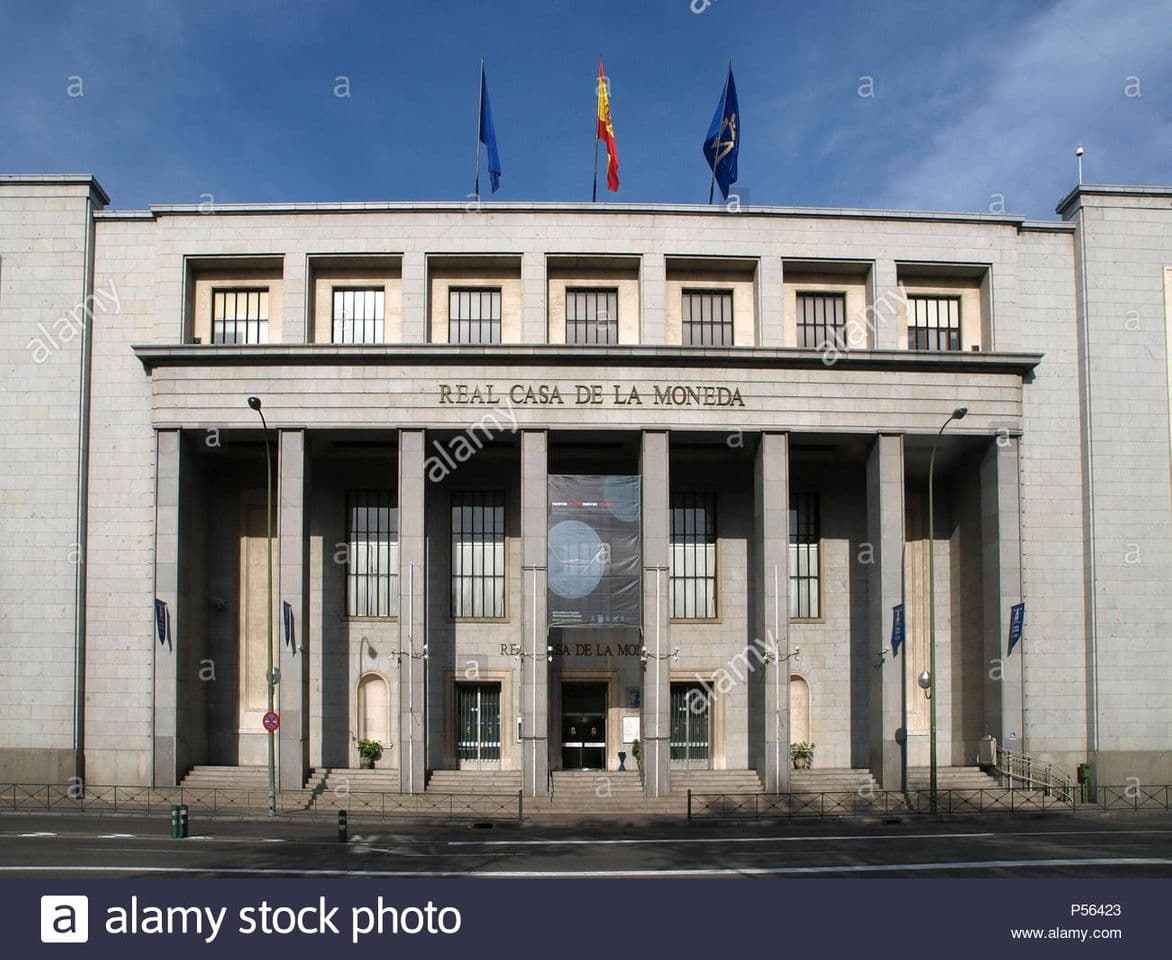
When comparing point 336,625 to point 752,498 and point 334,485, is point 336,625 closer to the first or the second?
point 334,485

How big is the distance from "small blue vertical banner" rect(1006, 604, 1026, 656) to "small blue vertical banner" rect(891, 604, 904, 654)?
399cm

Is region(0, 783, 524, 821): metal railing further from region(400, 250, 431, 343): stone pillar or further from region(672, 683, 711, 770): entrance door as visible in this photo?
region(400, 250, 431, 343): stone pillar

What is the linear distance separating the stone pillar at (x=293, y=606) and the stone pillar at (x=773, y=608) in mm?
16159

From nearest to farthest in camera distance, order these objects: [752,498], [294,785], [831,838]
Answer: [831,838]
[294,785]
[752,498]

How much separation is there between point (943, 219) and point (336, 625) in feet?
90.7

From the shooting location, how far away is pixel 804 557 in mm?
47125

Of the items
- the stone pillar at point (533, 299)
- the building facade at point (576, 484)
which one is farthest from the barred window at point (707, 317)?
the stone pillar at point (533, 299)

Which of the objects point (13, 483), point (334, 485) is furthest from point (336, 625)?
point (13, 483)

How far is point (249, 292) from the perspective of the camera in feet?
150

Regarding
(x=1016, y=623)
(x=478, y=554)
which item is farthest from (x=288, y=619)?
(x=1016, y=623)

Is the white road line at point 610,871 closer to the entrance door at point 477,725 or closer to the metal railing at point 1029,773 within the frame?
the metal railing at point 1029,773

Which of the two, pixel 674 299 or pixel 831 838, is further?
pixel 674 299

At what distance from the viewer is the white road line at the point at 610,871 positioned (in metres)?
25.2

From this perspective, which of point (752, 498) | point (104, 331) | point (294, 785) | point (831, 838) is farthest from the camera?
point (752, 498)
